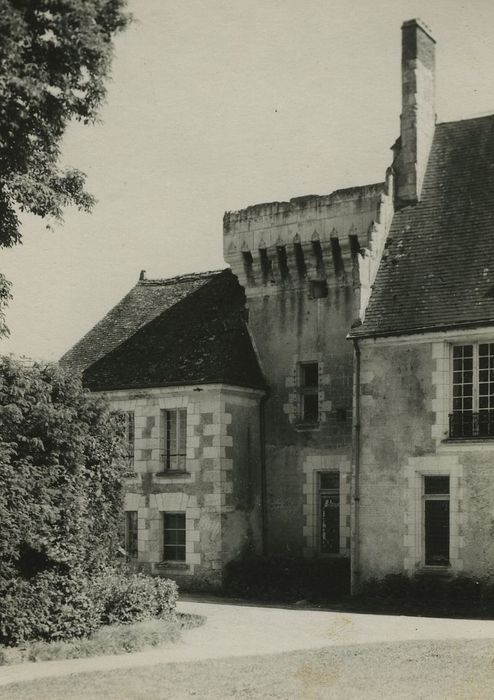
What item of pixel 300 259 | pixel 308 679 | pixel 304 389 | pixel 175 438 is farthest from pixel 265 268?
pixel 308 679

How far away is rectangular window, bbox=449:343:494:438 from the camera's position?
21125 millimetres

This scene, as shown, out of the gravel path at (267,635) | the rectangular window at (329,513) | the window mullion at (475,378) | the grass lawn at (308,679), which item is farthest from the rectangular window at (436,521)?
the grass lawn at (308,679)

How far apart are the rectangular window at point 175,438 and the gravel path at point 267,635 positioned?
564cm

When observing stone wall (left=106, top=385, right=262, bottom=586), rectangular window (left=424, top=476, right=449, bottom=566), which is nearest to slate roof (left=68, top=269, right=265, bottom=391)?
stone wall (left=106, top=385, right=262, bottom=586)

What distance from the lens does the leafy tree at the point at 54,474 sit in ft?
52.2

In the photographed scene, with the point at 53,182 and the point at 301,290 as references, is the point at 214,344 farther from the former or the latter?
the point at 53,182

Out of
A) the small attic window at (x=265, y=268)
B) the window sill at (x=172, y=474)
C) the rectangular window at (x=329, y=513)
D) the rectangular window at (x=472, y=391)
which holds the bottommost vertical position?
the rectangular window at (x=329, y=513)

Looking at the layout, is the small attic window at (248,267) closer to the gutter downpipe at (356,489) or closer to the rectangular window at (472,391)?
the gutter downpipe at (356,489)

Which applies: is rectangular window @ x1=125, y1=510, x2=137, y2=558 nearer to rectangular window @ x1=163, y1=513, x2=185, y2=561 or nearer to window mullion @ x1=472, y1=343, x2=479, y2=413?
rectangular window @ x1=163, y1=513, x2=185, y2=561

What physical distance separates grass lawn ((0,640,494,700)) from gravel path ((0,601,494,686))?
64cm

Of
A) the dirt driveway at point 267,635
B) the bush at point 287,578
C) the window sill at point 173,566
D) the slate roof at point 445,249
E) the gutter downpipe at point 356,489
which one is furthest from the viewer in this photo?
the window sill at point 173,566

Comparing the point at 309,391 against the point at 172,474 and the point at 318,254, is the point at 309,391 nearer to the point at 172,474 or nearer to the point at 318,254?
the point at 318,254

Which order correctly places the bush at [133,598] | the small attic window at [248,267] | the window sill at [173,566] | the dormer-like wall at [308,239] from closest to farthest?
the bush at [133,598]
the dormer-like wall at [308,239]
the window sill at [173,566]
the small attic window at [248,267]

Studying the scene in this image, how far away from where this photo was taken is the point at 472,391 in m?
21.4
